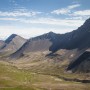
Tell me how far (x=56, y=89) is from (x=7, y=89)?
196 ft

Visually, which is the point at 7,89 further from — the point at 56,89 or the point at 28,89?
the point at 56,89

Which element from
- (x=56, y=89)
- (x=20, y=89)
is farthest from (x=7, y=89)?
(x=56, y=89)

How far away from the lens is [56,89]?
196 metres

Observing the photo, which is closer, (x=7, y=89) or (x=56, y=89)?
(x=7, y=89)

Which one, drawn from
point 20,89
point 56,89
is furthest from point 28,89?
point 56,89

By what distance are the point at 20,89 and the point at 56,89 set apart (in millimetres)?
58428

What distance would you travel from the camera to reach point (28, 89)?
478 feet

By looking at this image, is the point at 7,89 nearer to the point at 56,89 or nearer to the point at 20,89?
the point at 20,89

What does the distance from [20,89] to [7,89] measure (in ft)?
27.9

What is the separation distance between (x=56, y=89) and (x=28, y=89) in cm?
5472

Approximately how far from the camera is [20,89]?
144 metres

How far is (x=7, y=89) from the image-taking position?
146 m

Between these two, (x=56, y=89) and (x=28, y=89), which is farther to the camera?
(x=56, y=89)

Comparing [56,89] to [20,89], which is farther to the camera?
[56,89]
